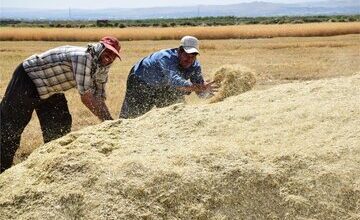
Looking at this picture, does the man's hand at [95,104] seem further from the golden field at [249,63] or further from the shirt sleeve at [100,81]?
the golden field at [249,63]

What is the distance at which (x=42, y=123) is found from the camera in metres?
5.40

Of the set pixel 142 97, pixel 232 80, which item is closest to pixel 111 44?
pixel 142 97

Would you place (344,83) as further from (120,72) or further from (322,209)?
(120,72)

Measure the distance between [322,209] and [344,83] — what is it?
1.55 metres

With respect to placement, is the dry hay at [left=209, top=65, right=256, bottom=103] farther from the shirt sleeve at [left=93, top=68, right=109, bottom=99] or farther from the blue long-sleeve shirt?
the shirt sleeve at [left=93, top=68, right=109, bottom=99]

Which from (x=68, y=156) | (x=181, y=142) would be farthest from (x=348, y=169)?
(x=68, y=156)

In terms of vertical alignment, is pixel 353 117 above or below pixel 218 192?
above

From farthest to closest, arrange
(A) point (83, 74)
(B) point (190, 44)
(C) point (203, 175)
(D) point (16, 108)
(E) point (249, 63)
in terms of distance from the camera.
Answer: (E) point (249, 63) → (B) point (190, 44) → (D) point (16, 108) → (A) point (83, 74) → (C) point (203, 175)

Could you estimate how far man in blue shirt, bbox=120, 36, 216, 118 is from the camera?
5.38m

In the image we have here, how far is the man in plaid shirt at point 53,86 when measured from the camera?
185 inches

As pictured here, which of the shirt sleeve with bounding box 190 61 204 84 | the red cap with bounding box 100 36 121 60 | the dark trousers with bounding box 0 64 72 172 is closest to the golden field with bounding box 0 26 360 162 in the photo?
the dark trousers with bounding box 0 64 72 172

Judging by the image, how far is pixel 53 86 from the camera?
16.4 ft

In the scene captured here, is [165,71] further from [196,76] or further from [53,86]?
[53,86]

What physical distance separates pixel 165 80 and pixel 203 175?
231 centimetres
